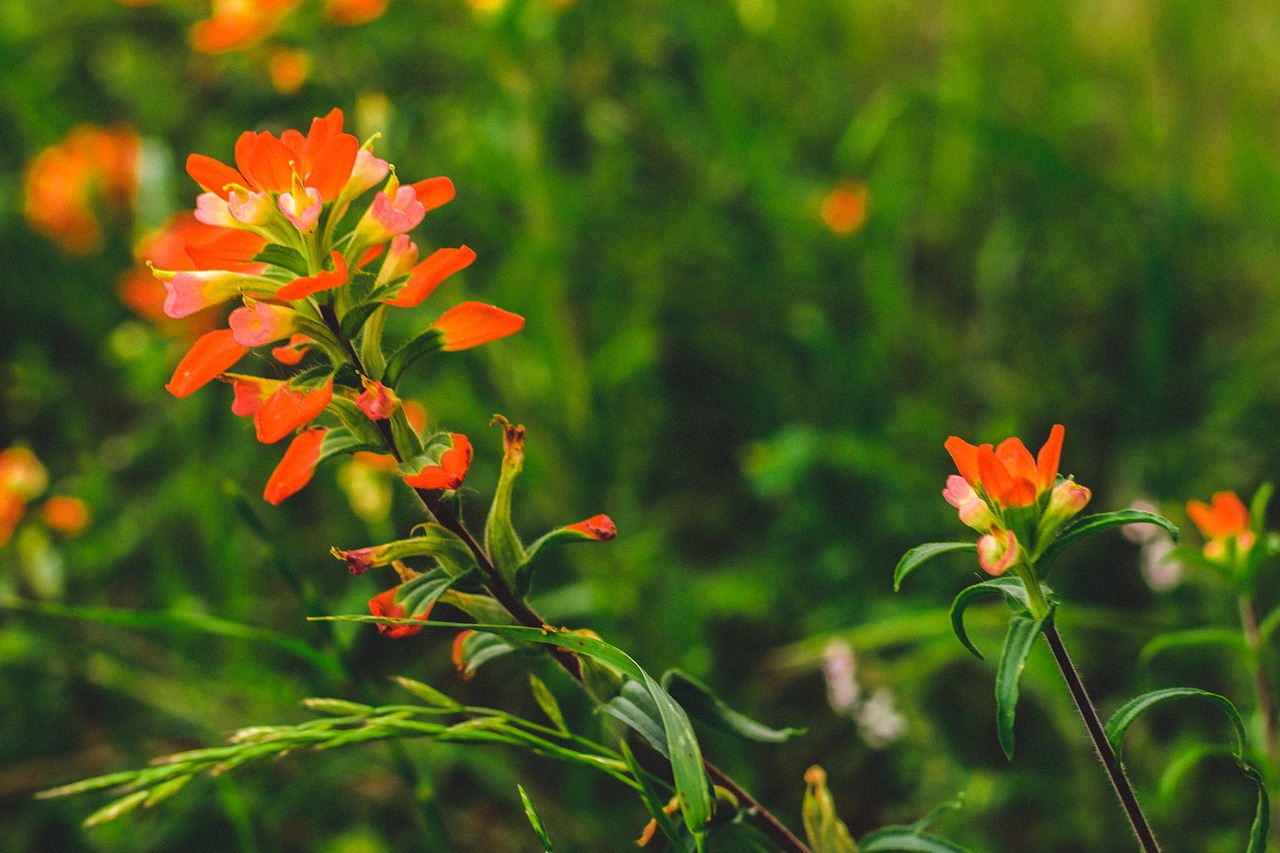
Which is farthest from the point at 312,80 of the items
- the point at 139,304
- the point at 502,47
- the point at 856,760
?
the point at 856,760

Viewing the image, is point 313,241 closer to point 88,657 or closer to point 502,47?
point 502,47

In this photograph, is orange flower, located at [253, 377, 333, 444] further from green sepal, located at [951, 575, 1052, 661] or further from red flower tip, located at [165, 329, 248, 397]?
green sepal, located at [951, 575, 1052, 661]

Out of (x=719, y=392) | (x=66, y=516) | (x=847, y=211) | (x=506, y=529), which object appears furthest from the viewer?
(x=719, y=392)

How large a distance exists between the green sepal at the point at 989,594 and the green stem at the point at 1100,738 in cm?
2

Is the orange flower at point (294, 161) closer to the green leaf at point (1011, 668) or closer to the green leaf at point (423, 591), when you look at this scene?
the green leaf at point (423, 591)

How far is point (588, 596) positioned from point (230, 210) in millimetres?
1211

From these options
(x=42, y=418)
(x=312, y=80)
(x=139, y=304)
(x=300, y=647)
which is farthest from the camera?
(x=42, y=418)

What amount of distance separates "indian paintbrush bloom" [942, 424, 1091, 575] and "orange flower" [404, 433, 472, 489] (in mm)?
301

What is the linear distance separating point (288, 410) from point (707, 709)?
1.22 ft

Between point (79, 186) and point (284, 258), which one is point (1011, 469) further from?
point (79, 186)

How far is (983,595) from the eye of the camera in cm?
62

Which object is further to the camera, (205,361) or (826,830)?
(826,830)

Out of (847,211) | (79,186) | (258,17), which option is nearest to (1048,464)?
(847,211)

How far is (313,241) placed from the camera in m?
0.69
